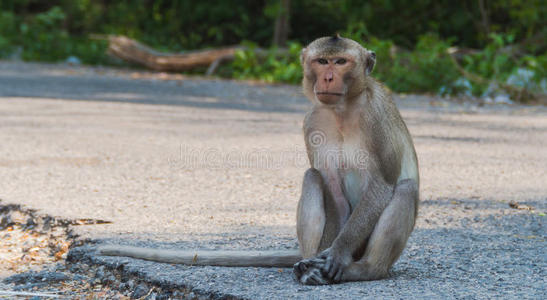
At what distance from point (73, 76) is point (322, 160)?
41.4 feet

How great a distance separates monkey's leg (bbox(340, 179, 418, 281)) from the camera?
10.1ft

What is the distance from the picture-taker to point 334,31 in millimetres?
18922

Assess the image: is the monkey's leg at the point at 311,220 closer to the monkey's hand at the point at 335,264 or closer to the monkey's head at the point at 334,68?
the monkey's hand at the point at 335,264

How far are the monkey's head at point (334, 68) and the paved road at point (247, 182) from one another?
2.77ft

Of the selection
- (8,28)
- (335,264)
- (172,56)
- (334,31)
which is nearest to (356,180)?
(335,264)

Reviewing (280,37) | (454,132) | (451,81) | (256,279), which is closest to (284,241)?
(256,279)

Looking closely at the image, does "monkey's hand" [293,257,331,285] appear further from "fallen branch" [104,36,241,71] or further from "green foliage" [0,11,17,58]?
→ "green foliage" [0,11,17,58]

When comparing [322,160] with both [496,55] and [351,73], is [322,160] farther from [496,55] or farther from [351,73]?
[496,55]

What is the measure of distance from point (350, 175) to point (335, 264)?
0.42 m

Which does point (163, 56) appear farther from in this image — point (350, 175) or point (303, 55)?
point (350, 175)

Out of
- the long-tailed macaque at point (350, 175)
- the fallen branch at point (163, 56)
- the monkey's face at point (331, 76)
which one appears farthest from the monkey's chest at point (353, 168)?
the fallen branch at point (163, 56)

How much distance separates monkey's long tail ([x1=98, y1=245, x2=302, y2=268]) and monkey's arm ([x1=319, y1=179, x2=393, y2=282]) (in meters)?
0.28

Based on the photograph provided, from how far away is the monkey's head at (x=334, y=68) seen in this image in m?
3.06

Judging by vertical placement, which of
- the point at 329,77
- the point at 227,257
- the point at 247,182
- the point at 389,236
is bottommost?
the point at 247,182
